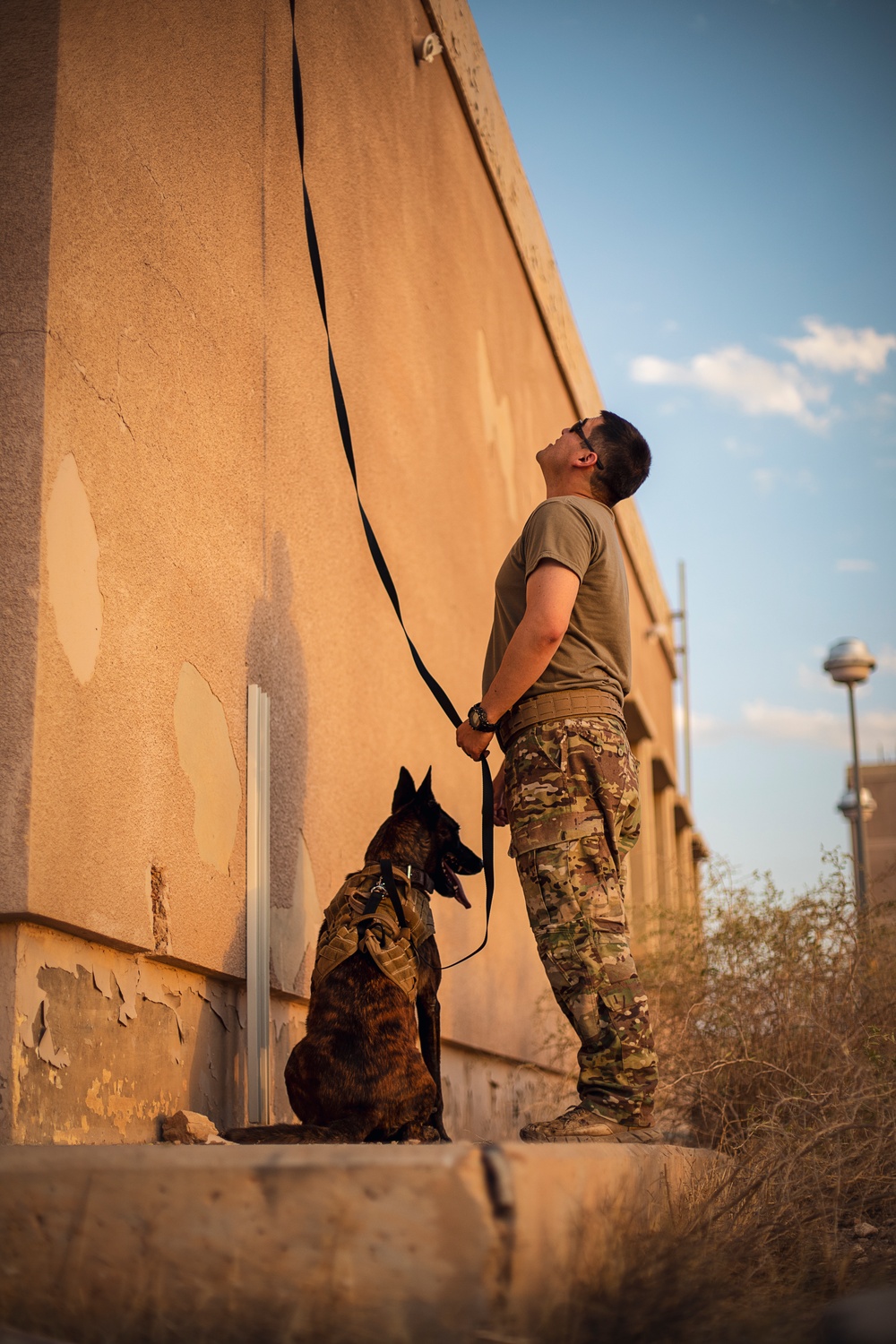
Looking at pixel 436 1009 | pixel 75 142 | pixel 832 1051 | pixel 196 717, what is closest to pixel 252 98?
pixel 75 142

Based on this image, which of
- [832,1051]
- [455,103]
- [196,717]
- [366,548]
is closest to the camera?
[196,717]

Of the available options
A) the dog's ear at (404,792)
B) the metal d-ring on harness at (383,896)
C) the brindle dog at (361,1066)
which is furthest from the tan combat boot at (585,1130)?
the dog's ear at (404,792)

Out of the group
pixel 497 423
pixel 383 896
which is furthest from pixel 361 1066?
pixel 497 423

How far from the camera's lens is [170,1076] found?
3.28 m

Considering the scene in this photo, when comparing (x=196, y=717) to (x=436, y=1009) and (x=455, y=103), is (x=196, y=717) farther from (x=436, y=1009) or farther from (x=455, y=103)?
(x=455, y=103)

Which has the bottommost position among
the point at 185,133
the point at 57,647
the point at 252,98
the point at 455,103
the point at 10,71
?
the point at 57,647

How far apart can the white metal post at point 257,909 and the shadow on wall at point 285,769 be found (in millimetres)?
110

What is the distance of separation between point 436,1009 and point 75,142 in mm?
2600

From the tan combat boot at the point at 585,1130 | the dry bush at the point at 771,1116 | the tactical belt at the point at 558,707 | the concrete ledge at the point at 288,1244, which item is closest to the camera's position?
the concrete ledge at the point at 288,1244

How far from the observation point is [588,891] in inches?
124

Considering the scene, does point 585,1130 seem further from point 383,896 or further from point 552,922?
point 383,896

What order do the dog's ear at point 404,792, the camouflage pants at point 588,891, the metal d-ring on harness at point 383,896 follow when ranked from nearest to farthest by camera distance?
the camouflage pants at point 588,891 → the metal d-ring on harness at point 383,896 → the dog's ear at point 404,792

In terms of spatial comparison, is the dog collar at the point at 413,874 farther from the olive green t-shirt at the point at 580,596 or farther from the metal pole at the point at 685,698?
the metal pole at the point at 685,698

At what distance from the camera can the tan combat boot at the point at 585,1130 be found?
2953 mm
